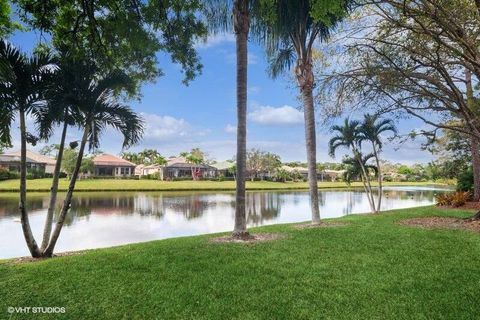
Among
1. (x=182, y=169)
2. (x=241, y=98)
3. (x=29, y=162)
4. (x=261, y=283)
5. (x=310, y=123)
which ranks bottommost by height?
(x=261, y=283)

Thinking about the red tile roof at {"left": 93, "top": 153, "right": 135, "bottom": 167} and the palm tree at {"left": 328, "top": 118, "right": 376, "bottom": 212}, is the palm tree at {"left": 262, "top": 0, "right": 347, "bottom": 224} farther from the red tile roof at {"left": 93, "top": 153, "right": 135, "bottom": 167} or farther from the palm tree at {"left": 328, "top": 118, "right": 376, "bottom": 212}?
the red tile roof at {"left": 93, "top": 153, "right": 135, "bottom": 167}

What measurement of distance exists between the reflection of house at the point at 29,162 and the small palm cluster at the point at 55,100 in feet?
176

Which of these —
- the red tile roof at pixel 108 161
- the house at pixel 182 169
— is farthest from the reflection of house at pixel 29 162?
the house at pixel 182 169

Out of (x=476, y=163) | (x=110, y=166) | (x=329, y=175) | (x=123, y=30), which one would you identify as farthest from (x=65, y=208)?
(x=329, y=175)

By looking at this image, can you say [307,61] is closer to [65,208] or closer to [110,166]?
[65,208]

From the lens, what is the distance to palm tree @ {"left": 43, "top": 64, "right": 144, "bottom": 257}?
838 centimetres

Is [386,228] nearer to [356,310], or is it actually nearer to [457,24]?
[457,24]

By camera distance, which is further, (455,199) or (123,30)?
(455,199)

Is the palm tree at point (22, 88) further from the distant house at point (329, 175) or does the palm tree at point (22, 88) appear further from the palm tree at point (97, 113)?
the distant house at point (329, 175)

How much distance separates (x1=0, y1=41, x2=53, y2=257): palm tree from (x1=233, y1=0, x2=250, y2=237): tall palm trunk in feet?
15.0

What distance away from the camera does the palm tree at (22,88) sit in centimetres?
744

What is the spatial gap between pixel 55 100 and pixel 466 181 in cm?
2252

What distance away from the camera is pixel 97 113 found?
8.68 metres

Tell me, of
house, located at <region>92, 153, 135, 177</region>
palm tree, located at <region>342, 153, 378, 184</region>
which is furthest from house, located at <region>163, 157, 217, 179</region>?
palm tree, located at <region>342, 153, 378, 184</region>
